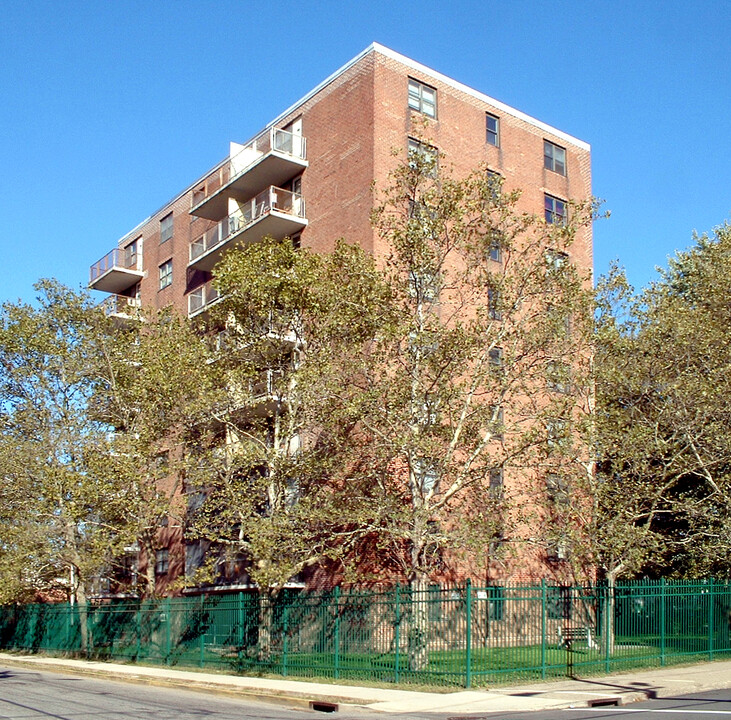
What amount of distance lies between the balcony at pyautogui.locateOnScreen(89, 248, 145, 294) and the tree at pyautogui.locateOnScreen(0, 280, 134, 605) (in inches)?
626

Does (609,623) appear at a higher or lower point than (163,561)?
lower

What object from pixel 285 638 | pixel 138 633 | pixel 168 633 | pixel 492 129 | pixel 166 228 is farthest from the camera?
pixel 166 228

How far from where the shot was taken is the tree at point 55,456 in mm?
28703

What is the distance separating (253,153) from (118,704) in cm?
2771

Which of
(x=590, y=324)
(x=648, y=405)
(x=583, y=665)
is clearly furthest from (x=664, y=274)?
(x=583, y=665)

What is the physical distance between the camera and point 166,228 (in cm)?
4831

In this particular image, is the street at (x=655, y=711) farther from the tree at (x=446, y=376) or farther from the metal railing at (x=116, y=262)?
the metal railing at (x=116, y=262)

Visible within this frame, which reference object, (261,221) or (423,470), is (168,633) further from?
(261,221)

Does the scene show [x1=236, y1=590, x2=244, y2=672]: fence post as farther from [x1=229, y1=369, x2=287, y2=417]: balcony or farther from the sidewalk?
[x1=229, y1=369, x2=287, y2=417]: balcony

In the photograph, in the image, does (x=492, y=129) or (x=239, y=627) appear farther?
(x=492, y=129)

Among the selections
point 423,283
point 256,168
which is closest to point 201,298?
point 256,168

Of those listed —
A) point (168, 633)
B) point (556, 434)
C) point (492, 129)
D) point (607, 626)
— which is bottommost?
point (168, 633)

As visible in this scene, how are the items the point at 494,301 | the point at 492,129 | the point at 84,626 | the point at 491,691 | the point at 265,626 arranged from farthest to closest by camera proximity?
the point at 492,129 < the point at 84,626 < the point at 494,301 < the point at 265,626 < the point at 491,691

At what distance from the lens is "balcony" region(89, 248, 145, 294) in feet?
163
